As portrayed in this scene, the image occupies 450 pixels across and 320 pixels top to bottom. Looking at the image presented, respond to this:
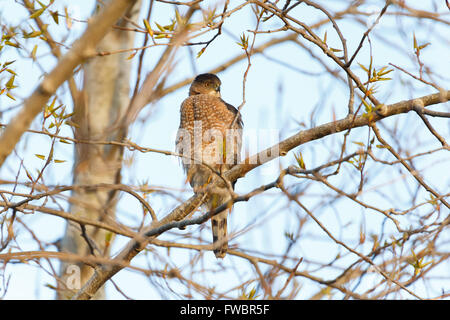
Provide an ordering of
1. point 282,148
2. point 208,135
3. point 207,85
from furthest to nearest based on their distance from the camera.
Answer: point 207,85
point 208,135
point 282,148

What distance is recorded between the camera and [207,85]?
18.8 ft

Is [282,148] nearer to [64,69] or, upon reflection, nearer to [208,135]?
[64,69]

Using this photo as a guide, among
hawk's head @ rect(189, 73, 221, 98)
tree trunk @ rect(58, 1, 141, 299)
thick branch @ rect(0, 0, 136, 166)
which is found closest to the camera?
thick branch @ rect(0, 0, 136, 166)

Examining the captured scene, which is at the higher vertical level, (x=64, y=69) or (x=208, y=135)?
(x=208, y=135)

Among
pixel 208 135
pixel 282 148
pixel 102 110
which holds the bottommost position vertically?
pixel 282 148

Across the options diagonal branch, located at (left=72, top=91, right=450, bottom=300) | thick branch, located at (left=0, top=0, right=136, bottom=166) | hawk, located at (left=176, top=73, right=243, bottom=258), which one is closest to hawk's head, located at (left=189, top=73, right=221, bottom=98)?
hawk, located at (left=176, top=73, right=243, bottom=258)

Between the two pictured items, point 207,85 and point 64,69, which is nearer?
point 64,69

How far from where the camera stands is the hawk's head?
568 centimetres

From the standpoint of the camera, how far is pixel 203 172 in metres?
5.11

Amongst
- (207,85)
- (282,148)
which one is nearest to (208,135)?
(207,85)

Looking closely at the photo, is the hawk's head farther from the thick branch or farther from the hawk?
the thick branch
